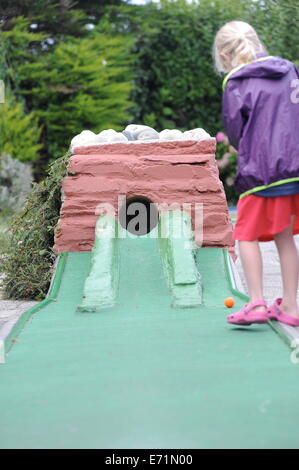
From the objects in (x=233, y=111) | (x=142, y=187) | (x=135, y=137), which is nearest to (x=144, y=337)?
(x=233, y=111)

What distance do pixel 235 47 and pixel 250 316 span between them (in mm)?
1165

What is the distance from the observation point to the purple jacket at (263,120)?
3.14 m

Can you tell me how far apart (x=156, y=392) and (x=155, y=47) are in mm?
12775

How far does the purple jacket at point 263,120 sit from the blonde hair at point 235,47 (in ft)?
0.19

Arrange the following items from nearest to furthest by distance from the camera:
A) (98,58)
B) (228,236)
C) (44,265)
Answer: (228,236) → (44,265) → (98,58)

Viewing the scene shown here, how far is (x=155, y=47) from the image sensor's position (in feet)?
47.3

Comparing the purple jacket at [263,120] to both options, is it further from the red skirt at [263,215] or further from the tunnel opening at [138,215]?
the tunnel opening at [138,215]

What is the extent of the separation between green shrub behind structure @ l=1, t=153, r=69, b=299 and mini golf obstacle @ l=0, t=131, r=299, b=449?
15.8 inches

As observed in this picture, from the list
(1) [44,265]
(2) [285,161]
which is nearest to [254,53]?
(2) [285,161]

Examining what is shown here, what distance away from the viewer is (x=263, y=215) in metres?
3.25

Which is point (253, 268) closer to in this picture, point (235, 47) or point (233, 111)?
point (233, 111)

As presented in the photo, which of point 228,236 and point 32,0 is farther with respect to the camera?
point 32,0

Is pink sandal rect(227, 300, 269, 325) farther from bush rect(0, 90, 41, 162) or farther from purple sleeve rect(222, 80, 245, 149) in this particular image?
bush rect(0, 90, 41, 162)

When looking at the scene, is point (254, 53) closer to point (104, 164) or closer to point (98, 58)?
point (104, 164)
